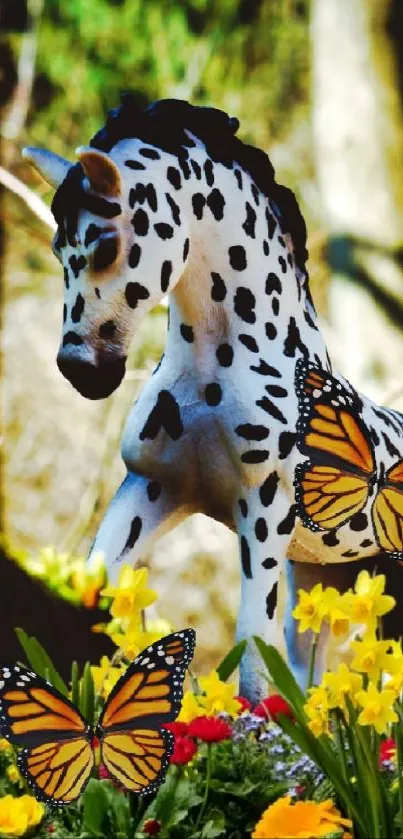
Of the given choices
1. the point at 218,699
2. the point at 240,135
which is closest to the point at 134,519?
the point at 218,699

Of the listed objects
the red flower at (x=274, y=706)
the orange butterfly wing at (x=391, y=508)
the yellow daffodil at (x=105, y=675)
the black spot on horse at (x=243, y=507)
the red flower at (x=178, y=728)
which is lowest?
the red flower at (x=178, y=728)

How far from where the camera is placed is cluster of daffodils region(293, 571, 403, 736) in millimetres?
1147

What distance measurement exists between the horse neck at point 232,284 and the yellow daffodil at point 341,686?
1.77ft

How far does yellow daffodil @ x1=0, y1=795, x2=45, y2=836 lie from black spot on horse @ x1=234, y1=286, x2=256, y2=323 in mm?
697

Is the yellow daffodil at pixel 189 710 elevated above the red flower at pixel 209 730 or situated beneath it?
elevated above

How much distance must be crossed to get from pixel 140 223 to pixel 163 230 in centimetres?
3

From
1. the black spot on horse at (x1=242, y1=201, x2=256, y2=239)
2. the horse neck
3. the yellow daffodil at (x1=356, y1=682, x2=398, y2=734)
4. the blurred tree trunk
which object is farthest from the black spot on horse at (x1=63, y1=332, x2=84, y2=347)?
the blurred tree trunk

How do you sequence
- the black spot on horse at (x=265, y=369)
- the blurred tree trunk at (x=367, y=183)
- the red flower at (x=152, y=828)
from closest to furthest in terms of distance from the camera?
the red flower at (x=152, y=828) < the black spot on horse at (x=265, y=369) < the blurred tree trunk at (x=367, y=183)

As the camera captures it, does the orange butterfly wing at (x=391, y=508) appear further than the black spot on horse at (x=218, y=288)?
No

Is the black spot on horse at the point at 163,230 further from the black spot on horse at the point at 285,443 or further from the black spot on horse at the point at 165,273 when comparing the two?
the black spot on horse at the point at 285,443

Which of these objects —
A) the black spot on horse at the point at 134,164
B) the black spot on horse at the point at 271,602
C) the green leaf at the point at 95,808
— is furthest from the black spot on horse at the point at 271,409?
the green leaf at the point at 95,808

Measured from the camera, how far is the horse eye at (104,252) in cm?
141

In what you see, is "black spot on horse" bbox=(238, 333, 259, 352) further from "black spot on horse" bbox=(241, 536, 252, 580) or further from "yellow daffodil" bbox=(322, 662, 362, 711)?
"yellow daffodil" bbox=(322, 662, 362, 711)

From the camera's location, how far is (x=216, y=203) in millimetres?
1577
